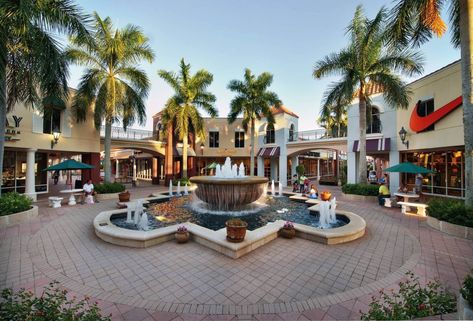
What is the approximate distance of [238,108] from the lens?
21.1m

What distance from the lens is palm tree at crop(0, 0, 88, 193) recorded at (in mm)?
6250

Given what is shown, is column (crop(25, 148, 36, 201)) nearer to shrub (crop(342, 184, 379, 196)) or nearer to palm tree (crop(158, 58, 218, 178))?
palm tree (crop(158, 58, 218, 178))

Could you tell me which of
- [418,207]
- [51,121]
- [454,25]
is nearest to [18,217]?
[51,121]

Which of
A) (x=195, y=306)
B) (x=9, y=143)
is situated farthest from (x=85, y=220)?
(x=9, y=143)

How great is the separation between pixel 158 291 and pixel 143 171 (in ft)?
102

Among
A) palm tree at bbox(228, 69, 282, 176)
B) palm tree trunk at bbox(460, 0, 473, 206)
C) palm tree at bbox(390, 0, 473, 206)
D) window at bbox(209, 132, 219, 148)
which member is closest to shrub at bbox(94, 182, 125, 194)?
palm tree at bbox(228, 69, 282, 176)

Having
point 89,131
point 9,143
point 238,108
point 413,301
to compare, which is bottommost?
point 413,301

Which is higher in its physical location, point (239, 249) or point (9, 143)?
point (9, 143)

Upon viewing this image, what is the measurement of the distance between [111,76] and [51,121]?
557 centimetres

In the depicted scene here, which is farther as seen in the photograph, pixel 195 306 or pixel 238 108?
pixel 238 108

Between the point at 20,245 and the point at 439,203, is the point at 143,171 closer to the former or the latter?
the point at 20,245

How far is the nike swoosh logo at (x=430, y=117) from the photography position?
11.4m

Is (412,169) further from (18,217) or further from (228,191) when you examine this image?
(18,217)

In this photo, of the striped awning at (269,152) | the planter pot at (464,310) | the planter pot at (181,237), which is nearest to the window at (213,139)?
the striped awning at (269,152)
